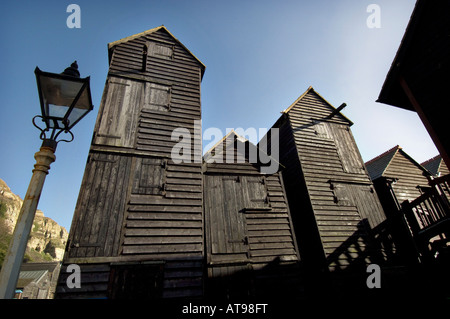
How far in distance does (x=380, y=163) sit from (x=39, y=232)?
353ft

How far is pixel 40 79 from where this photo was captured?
2752 mm

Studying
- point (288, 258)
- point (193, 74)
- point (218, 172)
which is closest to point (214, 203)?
point (218, 172)

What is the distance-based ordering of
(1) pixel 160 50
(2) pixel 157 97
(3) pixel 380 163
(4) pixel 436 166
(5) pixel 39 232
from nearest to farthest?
(2) pixel 157 97, (1) pixel 160 50, (3) pixel 380 163, (4) pixel 436 166, (5) pixel 39 232

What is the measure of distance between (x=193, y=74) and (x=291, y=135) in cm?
604

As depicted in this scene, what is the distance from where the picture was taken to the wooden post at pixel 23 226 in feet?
6.55

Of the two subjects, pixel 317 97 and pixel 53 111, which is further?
pixel 317 97

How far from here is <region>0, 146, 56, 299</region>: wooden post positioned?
78.6 inches

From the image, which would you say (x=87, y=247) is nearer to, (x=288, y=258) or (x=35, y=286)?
(x=288, y=258)

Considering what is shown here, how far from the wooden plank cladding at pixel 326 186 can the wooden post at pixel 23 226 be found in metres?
9.36

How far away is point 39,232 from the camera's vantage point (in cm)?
8312

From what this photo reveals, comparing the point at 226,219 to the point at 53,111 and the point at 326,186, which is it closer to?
the point at 326,186

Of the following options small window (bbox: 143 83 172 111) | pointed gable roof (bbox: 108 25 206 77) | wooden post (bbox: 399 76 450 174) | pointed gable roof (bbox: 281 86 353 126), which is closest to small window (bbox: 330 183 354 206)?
pointed gable roof (bbox: 281 86 353 126)

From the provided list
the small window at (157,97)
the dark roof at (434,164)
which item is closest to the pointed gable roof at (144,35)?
the small window at (157,97)

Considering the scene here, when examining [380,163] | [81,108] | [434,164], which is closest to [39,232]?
[380,163]
